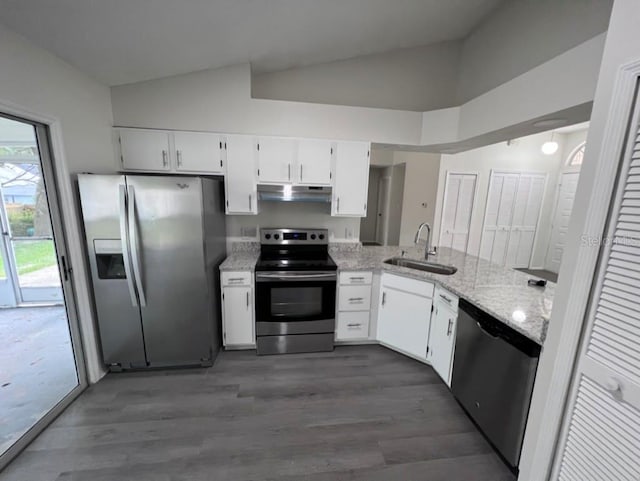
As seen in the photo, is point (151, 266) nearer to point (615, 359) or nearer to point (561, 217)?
point (615, 359)

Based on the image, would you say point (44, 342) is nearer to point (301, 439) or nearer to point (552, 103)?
point (301, 439)

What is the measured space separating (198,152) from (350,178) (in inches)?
63.2

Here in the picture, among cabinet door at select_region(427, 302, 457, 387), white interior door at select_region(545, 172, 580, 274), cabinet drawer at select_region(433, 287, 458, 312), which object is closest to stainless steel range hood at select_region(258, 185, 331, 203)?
cabinet drawer at select_region(433, 287, 458, 312)

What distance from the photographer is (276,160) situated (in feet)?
8.96

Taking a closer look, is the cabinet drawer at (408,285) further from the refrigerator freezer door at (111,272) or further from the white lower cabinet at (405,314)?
the refrigerator freezer door at (111,272)

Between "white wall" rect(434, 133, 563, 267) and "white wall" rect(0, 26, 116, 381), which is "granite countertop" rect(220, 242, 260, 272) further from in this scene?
"white wall" rect(434, 133, 563, 267)

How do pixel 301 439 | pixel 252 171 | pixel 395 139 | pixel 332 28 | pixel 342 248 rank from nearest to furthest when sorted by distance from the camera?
pixel 301 439, pixel 332 28, pixel 252 171, pixel 395 139, pixel 342 248

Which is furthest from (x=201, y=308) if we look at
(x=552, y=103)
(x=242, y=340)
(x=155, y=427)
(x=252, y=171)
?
(x=552, y=103)

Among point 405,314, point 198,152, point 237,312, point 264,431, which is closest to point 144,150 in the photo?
point 198,152

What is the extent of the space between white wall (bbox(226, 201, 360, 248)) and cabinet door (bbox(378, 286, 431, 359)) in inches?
36.5

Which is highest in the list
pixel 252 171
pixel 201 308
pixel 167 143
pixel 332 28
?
pixel 332 28

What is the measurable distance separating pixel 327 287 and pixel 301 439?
4.13ft

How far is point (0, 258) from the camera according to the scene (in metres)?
2.75

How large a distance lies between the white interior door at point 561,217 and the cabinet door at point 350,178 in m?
5.35
